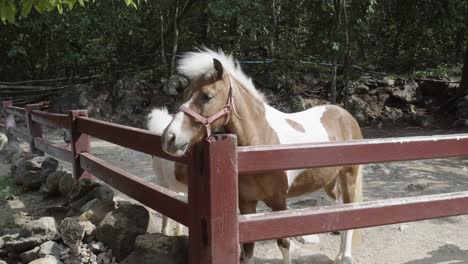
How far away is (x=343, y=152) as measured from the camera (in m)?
2.24

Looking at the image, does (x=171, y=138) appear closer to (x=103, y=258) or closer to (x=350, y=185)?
(x=103, y=258)

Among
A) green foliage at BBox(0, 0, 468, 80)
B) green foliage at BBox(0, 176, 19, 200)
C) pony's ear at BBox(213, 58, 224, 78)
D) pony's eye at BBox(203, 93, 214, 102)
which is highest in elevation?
green foliage at BBox(0, 0, 468, 80)

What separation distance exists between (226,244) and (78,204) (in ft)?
8.51

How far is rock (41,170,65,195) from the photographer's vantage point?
17.6 ft

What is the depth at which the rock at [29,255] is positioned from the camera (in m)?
3.09

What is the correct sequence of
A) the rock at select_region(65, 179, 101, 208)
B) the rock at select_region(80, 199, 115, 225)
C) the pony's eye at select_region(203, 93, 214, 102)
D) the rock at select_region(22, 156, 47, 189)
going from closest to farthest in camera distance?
the pony's eye at select_region(203, 93, 214, 102) < the rock at select_region(80, 199, 115, 225) < the rock at select_region(65, 179, 101, 208) < the rock at select_region(22, 156, 47, 189)

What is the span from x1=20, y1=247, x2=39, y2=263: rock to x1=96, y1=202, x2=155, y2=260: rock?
1.37 feet

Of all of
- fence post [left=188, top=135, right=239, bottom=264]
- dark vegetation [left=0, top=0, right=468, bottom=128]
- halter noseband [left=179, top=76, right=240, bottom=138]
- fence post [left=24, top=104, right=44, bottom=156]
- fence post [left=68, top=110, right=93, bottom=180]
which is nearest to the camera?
fence post [left=188, top=135, right=239, bottom=264]

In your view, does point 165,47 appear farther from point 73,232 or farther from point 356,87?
point 73,232

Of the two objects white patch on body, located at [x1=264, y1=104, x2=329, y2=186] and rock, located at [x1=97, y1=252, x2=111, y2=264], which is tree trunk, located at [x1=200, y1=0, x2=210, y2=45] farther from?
rock, located at [x1=97, y1=252, x2=111, y2=264]

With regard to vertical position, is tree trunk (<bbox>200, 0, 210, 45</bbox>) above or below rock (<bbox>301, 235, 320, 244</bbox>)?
above

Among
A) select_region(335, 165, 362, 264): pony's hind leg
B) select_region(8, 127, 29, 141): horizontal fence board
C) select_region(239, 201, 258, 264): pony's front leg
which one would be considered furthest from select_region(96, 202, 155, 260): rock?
select_region(8, 127, 29, 141): horizontal fence board

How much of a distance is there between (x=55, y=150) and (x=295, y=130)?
3.62 meters

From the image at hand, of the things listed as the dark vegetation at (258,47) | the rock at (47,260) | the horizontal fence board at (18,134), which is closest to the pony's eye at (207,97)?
the rock at (47,260)
